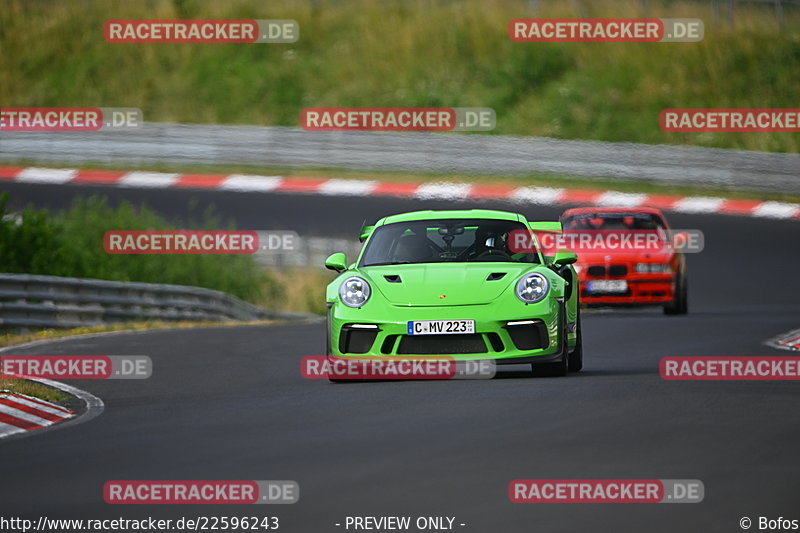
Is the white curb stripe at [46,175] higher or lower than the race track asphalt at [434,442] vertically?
higher

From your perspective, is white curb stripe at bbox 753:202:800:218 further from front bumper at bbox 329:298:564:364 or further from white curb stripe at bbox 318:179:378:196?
front bumper at bbox 329:298:564:364

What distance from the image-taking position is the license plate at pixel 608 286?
20.1 metres

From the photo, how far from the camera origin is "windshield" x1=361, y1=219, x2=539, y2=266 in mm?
12805

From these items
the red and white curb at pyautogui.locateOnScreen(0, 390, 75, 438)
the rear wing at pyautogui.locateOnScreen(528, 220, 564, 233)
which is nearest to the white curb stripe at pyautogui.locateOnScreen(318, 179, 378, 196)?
the rear wing at pyautogui.locateOnScreen(528, 220, 564, 233)

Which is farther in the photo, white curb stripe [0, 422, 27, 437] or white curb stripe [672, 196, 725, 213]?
white curb stripe [672, 196, 725, 213]

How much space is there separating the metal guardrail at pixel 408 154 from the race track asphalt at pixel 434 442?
14.5 meters

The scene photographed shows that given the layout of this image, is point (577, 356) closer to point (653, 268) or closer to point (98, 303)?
point (653, 268)

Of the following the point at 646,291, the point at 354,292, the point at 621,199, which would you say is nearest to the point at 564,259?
the point at 354,292

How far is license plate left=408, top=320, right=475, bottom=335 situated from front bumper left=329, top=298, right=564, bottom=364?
0.10ft

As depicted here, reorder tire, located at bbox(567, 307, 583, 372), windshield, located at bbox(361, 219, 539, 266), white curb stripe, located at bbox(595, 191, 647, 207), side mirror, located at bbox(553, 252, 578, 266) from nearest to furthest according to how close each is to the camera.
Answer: side mirror, located at bbox(553, 252, 578, 266)
windshield, located at bbox(361, 219, 539, 266)
tire, located at bbox(567, 307, 583, 372)
white curb stripe, located at bbox(595, 191, 647, 207)

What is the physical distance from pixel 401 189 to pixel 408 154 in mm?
1455

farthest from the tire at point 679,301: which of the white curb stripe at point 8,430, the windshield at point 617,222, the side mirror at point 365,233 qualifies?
the white curb stripe at point 8,430

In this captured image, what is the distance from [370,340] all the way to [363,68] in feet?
96.4

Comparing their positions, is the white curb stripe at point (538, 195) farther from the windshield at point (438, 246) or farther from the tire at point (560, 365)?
the tire at point (560, 365)
